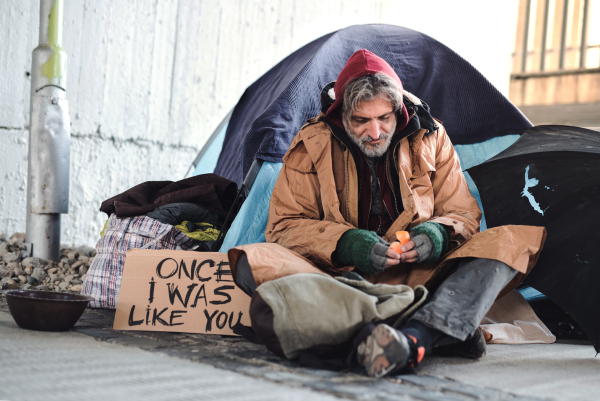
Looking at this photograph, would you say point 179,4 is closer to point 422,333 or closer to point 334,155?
point 334,155

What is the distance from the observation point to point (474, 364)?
159cm

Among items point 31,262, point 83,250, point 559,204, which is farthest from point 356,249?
point 83,250

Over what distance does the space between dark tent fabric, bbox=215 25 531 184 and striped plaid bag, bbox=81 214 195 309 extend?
1.47 ft

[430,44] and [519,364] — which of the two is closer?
[519,364]

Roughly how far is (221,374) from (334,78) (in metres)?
1.79

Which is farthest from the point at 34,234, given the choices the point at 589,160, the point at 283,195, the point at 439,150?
the point at 589,160

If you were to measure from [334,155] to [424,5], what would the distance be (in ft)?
15.5

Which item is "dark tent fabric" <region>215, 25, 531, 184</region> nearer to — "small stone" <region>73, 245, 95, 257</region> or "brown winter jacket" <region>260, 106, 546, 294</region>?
"brown winter jacket" <region>260, 106, 546, 294</region>

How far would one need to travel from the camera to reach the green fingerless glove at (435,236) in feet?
5.61

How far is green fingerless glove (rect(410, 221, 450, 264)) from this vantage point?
5.61ft

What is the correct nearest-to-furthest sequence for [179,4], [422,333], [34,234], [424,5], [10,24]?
[422,333] < [34,234] < [10,24] < [179,4] < [424,5]

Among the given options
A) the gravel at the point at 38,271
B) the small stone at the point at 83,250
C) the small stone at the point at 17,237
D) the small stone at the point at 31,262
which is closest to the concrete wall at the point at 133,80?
the small stone at the point at 17,237

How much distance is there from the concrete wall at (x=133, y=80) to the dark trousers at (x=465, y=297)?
2796 mm

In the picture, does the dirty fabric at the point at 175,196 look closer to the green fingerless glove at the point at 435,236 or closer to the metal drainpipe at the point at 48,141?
the metal drainpipe at the point at 48,141
